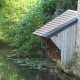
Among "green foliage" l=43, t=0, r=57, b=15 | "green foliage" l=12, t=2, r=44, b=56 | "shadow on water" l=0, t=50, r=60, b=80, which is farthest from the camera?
"green foliage" l=43, t=0, r=57, b=15

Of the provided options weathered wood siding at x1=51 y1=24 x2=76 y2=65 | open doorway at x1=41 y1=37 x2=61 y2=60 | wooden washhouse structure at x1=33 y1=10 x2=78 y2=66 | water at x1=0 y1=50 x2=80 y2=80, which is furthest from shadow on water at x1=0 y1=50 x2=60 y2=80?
wooden washhouse structure at x1=33 y1=10 x2=78 y2=66

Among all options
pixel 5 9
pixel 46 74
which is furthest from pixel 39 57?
pixel 5 9

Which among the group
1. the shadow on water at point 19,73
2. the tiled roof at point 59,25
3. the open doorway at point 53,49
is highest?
the tiled roof at point 59,25

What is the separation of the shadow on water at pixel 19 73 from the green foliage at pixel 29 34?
5.03 feet

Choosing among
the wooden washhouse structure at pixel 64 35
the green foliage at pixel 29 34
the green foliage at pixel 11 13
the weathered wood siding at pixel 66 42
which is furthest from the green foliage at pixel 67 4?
the green foliage at pixel 11 13

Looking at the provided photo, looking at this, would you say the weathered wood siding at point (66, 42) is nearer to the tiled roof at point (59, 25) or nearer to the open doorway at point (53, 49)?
the tiled roof at point (59, 25)

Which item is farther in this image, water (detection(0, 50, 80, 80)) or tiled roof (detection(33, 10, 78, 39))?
water (detection(0, 50, 80, 80))

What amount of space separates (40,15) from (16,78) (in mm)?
5921

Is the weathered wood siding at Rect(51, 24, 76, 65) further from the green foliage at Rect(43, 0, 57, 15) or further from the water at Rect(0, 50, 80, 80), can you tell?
the green foliage at Rect(43, 0, 57, 15)

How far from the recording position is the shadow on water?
1608 centimetres

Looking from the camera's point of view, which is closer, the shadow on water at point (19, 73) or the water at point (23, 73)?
the water at point (23, 73)

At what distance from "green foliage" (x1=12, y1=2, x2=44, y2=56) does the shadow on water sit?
1.53 meters

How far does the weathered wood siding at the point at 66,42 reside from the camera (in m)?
14.2

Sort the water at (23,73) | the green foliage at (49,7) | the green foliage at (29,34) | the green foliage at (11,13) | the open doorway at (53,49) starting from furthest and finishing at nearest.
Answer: the green foliage at (11,13) → the green foliage at (49,7) → the green foliage at (29,34) → the water at (23,73) → the open doorway at (53,49)
